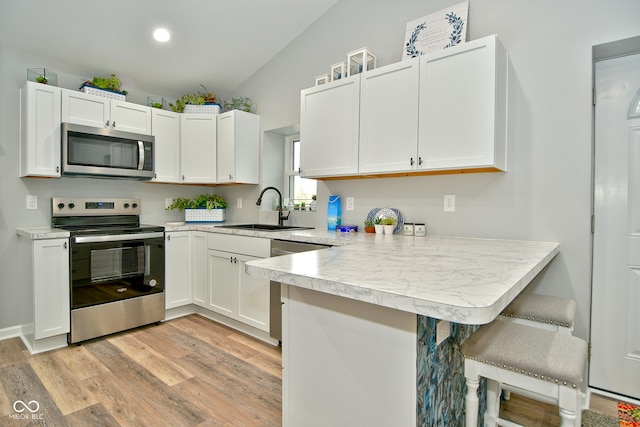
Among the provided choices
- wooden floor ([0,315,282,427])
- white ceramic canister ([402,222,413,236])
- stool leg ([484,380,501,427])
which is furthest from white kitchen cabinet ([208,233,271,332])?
stool leg ([484,380,501,427])

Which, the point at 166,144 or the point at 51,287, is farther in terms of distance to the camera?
the point at 166,144

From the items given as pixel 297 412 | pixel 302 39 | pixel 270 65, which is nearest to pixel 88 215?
pixel 270 65

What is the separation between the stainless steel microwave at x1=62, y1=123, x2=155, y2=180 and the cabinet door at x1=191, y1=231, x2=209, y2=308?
76cm

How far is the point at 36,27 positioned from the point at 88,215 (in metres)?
1.56

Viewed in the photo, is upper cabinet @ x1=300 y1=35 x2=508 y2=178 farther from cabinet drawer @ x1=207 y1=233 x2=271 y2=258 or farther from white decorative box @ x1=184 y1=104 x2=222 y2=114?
white decorative box @ x1=184 y1=104 x2=222 y2=114

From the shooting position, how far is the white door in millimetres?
1922

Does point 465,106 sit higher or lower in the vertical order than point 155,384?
higher

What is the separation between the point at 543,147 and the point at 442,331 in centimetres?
153

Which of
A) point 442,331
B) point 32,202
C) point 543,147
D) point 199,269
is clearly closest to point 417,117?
point 543,147

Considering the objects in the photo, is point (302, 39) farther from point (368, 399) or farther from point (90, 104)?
point (368, 399)

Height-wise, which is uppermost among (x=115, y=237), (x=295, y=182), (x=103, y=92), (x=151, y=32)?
(x=151, y=32)

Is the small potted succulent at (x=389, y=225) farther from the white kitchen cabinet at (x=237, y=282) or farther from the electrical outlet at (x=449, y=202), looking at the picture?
the white kitchen cabinet at (x=237, y=282)

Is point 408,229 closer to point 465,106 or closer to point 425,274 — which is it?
point 465,106

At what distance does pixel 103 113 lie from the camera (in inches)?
118
